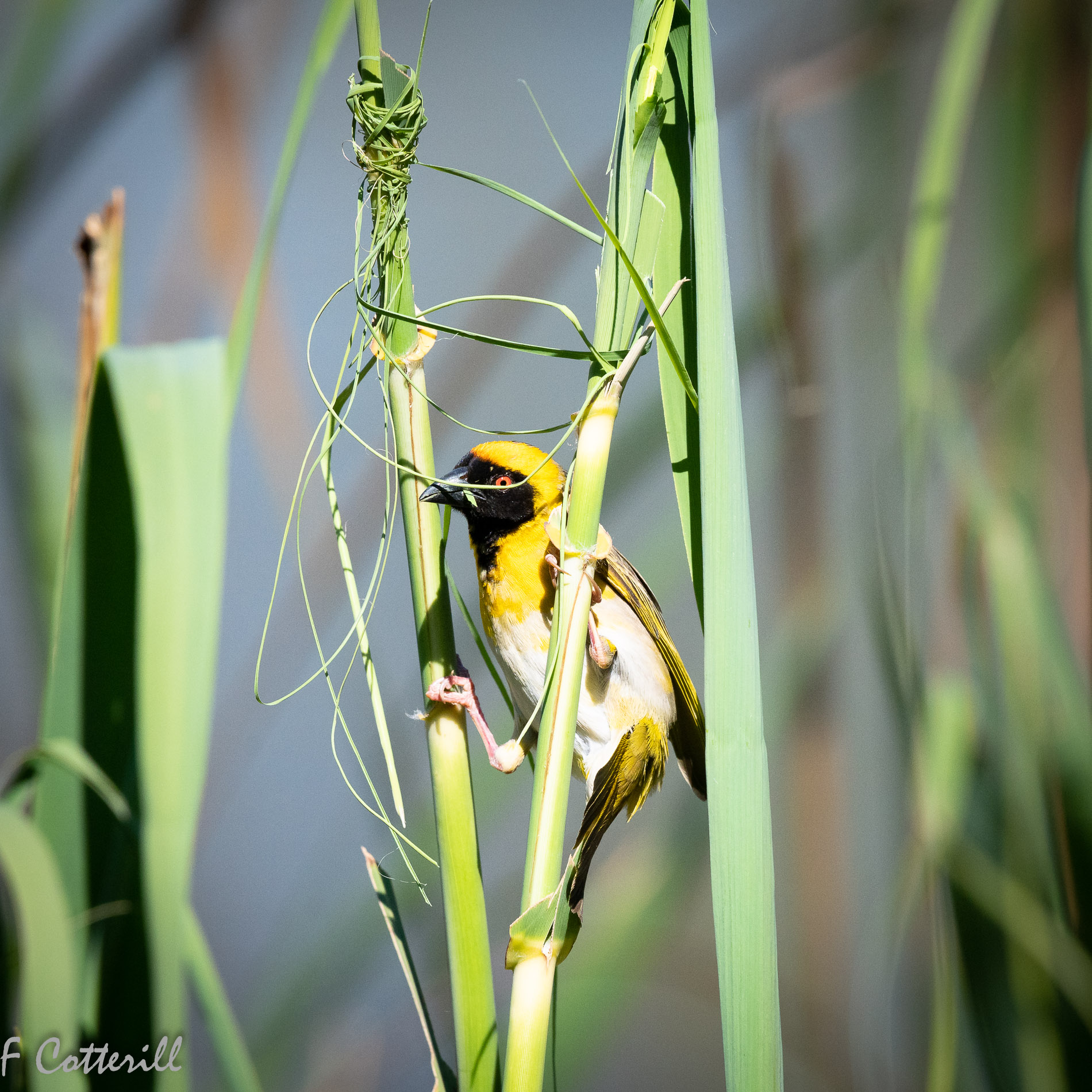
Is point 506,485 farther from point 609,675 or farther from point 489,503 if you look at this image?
point 609,675

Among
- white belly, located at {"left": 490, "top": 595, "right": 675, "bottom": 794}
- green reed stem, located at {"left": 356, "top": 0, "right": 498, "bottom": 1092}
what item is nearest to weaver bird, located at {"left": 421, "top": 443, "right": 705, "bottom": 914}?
white belly, located at {"left": 490, "top": 595, "right": 675, "bottom": 794}

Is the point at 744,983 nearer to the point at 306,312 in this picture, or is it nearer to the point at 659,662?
the point at 659,662

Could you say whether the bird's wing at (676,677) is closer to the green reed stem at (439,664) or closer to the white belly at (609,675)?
the white belly at (609,675)

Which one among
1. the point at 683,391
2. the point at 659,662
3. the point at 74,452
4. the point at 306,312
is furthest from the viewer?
the point at 306,312

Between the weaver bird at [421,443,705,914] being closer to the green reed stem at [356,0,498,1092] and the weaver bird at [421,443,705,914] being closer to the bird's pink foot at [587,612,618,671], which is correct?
the bird's pink foot at [587,612,618,671]

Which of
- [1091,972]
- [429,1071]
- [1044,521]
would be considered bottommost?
[429,1071]

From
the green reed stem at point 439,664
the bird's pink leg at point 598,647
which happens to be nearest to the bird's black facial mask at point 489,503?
the bird's pink leg at point 598,647

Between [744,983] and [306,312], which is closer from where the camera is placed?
[744,983]

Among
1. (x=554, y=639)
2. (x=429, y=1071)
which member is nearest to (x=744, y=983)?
(x=554, y=639)
